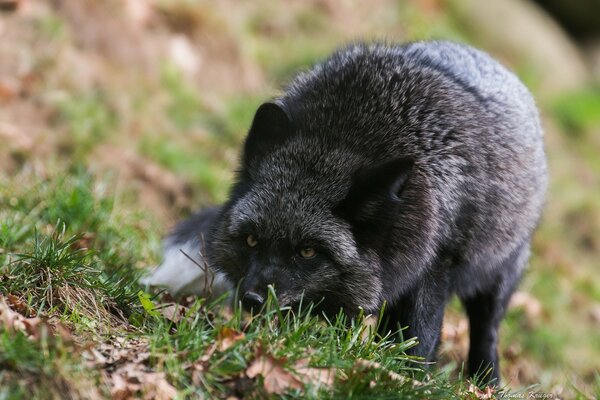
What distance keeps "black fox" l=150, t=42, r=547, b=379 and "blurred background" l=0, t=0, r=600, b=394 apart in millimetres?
1342

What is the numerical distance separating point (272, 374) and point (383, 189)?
171cm

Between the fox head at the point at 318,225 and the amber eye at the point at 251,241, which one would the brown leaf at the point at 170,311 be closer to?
the fox head at the point at 318,225

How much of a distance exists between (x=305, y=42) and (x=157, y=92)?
370 centimetres

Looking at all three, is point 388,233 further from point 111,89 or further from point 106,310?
point 111,89

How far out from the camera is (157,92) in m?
11.6

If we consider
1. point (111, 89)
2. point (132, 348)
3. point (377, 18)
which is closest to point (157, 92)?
point (111, 89)

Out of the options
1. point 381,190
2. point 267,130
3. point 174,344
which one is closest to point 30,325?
point 174,344

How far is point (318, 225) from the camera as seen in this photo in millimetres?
5637

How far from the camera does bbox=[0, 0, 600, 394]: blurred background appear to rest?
8.69 metres

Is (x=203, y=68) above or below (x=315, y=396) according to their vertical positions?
below

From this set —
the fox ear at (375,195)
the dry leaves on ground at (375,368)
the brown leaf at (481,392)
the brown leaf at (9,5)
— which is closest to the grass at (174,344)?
the dry leaves on ground at (375,368)

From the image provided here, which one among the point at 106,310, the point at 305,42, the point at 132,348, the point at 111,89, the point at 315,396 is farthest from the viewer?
the point at 305,42

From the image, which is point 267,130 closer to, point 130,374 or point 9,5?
point 130,374

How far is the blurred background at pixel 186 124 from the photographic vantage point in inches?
342
